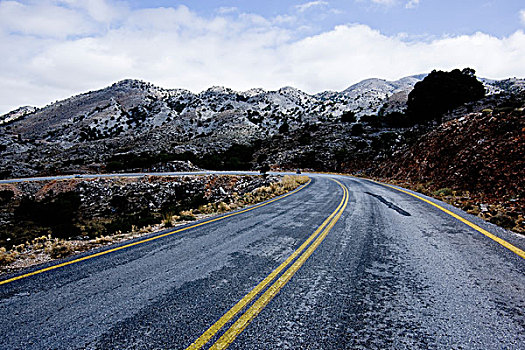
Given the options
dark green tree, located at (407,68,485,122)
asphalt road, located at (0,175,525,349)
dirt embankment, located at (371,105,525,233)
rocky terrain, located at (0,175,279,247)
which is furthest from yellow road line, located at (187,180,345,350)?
dark green tree, located at (407,68,485,122)

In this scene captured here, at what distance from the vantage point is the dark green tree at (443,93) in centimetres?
4100

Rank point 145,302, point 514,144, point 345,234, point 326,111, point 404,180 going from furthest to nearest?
point 326,111, point 404,180, point 514,144, point 345,234, point 145,302

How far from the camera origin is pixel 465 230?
575cm

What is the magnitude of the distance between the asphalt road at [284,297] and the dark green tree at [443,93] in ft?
155

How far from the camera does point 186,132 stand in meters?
76.7

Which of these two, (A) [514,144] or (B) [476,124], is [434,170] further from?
(A) [514,144]

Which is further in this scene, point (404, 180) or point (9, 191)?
point (9, 191)

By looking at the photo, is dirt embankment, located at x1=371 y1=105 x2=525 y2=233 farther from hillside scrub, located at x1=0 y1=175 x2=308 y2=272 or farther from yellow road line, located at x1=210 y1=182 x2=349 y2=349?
hillside scrub, located at x1=0 y1=175 x2=308 y2=272

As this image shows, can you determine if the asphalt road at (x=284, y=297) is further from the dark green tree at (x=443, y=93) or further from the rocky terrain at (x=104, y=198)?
the dark green tree at (x=443, y=93)

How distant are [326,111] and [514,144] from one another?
91845mm

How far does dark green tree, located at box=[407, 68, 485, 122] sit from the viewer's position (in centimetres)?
4100

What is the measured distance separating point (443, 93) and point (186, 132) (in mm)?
67061

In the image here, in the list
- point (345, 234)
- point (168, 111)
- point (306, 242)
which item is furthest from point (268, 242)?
point (168, 111)

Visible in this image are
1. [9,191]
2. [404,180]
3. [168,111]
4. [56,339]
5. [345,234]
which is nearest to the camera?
[56,339]
